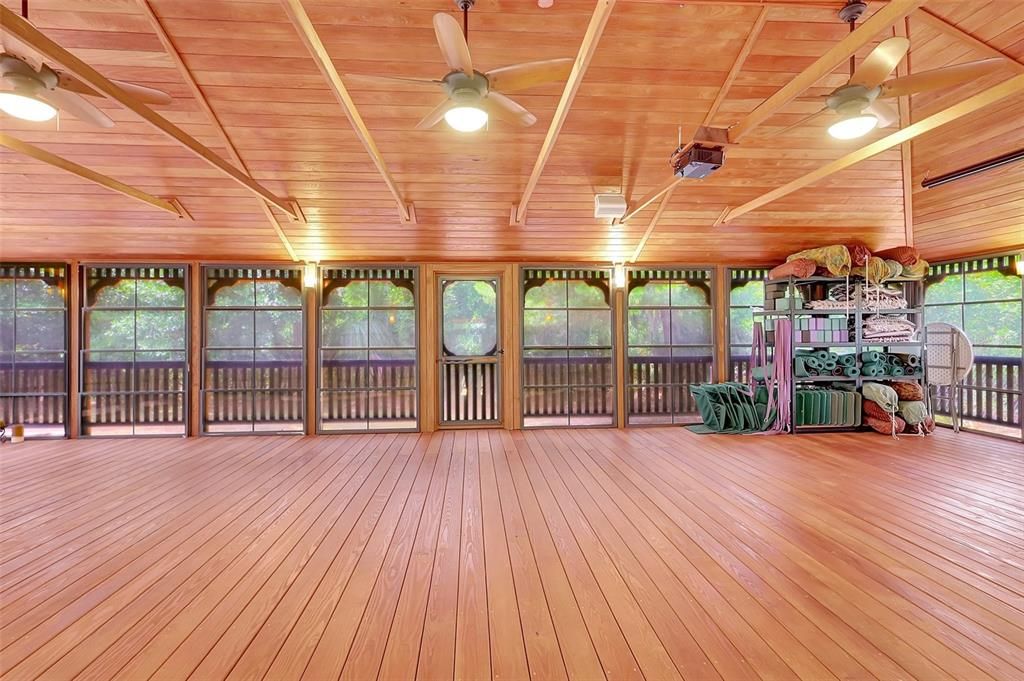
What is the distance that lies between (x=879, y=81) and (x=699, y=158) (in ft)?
3.76

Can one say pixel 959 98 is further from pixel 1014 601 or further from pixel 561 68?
pixel 1014 601

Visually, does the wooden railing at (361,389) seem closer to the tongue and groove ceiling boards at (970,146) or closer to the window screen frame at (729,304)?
the window screen frame at (729,304)

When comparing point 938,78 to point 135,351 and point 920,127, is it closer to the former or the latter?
point 920,127

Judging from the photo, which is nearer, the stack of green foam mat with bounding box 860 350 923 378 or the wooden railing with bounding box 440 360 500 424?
the stack of green foam mat with bounding box 860 350 923 378

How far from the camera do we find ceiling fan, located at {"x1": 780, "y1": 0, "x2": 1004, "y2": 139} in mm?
2666

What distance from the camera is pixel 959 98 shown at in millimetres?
3928

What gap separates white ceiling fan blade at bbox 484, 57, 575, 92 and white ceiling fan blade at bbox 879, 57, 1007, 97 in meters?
2.18

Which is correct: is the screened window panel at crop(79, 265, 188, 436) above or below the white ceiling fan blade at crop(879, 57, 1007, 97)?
below

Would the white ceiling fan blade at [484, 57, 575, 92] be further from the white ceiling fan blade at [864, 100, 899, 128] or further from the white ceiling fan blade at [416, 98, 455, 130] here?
the white ceiling fan blade at [864, 100, 899, 128]

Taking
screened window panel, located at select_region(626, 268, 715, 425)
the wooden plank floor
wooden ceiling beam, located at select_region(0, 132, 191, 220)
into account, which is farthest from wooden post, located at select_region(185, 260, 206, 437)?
screened window panel, located at select_region(626, 268, 715, 425)

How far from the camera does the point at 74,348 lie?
5.90 metres

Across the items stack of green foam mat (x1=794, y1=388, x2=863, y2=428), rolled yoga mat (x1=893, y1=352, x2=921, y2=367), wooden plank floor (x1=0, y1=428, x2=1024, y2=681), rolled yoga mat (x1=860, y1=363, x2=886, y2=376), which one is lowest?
wooden plank floor (x1=0, y1=428, x2=1024, y2=681)

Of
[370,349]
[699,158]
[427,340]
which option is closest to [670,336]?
[699,158]

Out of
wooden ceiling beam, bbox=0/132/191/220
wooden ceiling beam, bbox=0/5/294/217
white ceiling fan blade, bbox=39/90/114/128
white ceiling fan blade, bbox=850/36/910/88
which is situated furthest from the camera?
wooden ceiling beam, bbox=0/132/191/220
